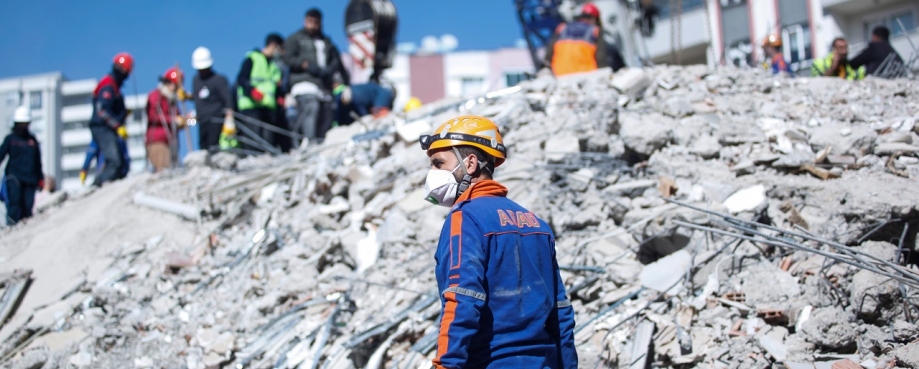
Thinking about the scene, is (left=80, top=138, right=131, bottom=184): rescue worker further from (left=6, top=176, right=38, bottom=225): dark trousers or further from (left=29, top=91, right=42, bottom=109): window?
(left=29, top=91, right=42, bottom=109): window

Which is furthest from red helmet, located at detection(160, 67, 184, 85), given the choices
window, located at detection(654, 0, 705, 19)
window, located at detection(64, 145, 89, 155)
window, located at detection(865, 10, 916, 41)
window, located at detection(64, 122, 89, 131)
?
window, located at detection(64, 145, 89, 155)

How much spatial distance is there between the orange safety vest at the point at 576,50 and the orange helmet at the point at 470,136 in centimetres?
624

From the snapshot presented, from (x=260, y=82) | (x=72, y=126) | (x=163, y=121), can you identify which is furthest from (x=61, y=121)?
(x=260, y=82)

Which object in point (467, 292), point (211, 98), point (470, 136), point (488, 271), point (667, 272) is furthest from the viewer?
point (211, 98)

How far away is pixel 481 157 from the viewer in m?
3.32

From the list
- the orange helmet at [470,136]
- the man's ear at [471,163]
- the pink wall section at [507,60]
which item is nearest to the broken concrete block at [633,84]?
the orange helmet at [470,136]

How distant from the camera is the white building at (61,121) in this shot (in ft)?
134

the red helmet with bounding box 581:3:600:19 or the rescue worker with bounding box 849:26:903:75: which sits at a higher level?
the red helmet with bounding box 581:3:600:19

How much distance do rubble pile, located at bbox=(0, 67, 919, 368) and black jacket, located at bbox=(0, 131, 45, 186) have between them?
244 cm

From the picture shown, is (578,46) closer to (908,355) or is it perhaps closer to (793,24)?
(908,355)

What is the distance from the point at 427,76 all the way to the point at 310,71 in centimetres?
3421

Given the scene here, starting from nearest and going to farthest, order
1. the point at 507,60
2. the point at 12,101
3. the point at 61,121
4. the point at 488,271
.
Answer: the point at 488,271 < the point at 12,101 < the point at 507,60 < the point at 61,121

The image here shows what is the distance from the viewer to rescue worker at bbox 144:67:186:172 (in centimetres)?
1008

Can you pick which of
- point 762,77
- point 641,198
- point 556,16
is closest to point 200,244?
point 641,198
